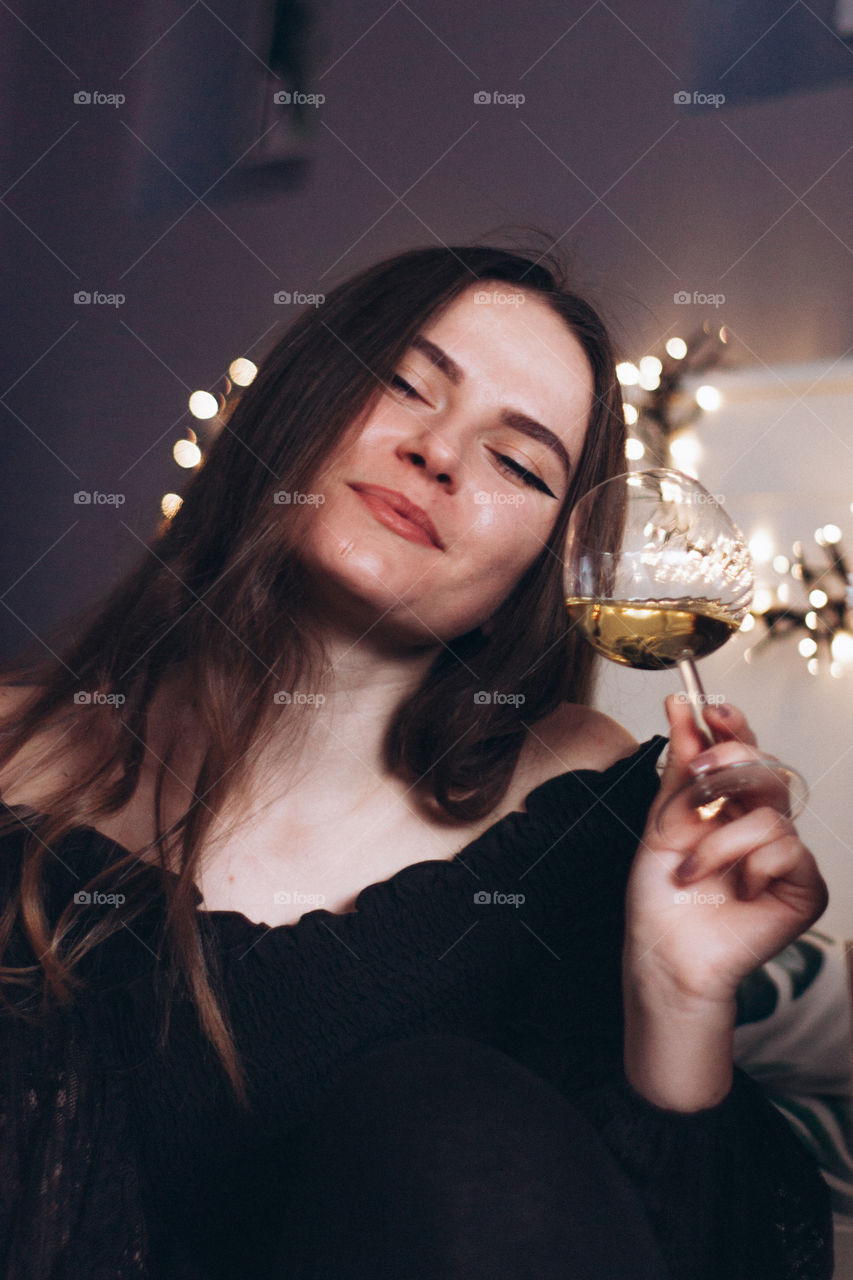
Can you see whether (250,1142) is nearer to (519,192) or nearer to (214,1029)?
(214,1029)

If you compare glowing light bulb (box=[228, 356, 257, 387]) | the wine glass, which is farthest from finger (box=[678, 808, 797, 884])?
glowing light bulb (box=[228, 356, 257, 387])

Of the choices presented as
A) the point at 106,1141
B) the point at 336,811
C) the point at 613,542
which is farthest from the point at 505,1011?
the point at 613,542

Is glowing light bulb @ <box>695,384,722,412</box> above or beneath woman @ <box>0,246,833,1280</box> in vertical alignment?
above

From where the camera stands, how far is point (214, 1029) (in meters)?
0.92

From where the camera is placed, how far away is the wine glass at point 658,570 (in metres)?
0.80

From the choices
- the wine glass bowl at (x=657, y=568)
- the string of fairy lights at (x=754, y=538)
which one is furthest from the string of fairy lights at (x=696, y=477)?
the wine glass bowl at (x=657, y=568)

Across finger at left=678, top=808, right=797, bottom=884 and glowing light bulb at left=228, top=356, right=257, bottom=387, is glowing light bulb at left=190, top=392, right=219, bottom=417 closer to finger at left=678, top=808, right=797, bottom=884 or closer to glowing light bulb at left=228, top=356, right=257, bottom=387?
glowing light bulb at left=228, top=356, right=257, bottom=387

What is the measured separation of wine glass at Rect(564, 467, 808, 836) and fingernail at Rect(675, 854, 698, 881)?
4.8 inches

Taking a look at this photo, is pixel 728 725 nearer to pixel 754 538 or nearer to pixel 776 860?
pixel 776 860

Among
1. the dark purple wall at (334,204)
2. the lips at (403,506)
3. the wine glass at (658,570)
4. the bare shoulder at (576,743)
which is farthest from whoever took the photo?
the dark purple wall at (334,204)

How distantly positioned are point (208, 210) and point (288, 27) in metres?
0.38

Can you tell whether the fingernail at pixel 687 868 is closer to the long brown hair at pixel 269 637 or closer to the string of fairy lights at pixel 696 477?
the long brown hair at pixel 269 637

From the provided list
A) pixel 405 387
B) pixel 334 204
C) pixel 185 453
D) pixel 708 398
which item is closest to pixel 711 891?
pixel 405 387

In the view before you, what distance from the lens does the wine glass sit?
0.80m
